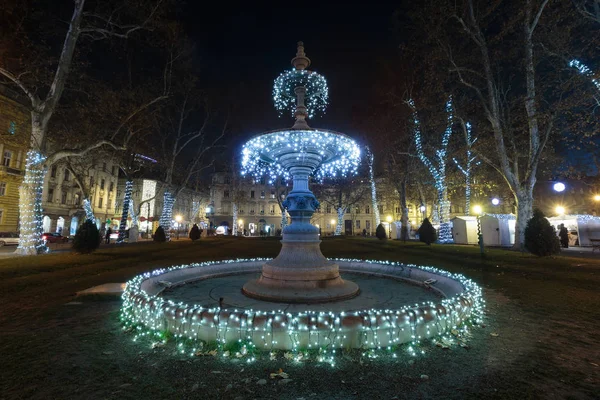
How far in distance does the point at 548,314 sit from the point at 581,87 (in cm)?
1550

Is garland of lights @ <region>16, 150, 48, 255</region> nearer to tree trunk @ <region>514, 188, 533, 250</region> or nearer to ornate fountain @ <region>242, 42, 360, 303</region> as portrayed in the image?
ornate fountain @ <region>242, 42, 360, 303</region>

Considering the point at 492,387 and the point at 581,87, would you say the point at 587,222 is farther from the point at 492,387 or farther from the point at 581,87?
the point at 492,387

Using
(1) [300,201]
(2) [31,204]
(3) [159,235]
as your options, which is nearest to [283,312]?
(1) [300,201]

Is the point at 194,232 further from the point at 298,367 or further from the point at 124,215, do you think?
the point at 298,367

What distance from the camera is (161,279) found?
25.3 ft

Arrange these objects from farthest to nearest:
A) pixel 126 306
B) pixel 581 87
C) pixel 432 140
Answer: pixel 432 140 → pixel 581 87 → pixel 126 306

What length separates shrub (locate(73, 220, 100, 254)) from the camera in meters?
16.2

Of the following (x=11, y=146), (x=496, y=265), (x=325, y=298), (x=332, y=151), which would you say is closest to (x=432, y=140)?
(x=496, y=265)

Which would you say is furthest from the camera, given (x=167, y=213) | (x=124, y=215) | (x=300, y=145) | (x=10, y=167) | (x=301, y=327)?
(x=167, y=213)

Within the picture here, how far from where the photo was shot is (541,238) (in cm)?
1523

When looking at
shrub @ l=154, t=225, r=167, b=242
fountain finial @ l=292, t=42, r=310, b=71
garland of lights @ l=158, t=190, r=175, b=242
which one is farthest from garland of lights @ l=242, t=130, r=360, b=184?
garland of lights @ l=158, t=190, r=175, b=242

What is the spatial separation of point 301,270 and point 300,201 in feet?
6.52

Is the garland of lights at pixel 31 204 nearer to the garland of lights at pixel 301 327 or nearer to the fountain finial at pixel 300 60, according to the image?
the fountain finial at pixel 300 60

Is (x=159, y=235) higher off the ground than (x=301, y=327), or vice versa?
(x=159, y=235)
